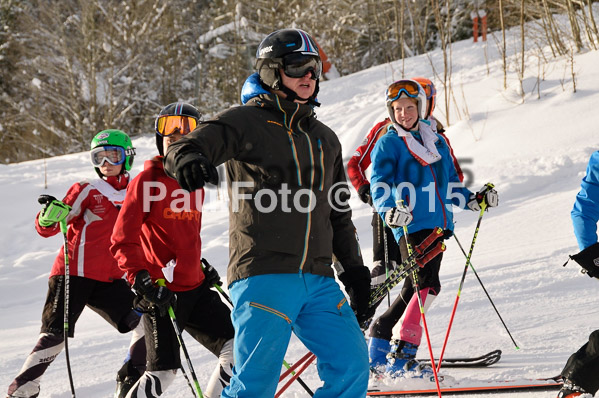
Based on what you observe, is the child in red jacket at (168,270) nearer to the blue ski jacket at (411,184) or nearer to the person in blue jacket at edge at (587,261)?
the blue ski jacket at (411,184)

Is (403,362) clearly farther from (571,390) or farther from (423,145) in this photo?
(423,145)

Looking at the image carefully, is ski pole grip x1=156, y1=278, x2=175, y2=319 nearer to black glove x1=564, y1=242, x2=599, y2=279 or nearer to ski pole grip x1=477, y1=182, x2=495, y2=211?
black glove x1=564, y1=242, x2=599, y2=279

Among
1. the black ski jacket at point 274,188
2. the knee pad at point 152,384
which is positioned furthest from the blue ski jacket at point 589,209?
the knee pad at point 152,384

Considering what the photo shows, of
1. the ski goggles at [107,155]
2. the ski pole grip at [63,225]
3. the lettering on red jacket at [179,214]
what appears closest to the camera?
the lettering on red jacket at [179,214]

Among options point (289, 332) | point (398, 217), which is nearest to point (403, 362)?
point (398, 217)

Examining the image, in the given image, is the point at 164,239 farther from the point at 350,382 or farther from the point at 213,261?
the point at 213,261

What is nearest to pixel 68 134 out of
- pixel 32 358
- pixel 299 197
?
pixel 32 358

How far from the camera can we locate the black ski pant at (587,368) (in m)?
2.96

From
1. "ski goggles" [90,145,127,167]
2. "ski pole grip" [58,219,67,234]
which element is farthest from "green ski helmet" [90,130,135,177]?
"ski pole grip" [58,219,67,234]

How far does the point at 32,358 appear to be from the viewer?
3.95 metres

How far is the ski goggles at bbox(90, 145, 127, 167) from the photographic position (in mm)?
4301

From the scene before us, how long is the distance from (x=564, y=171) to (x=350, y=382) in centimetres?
822

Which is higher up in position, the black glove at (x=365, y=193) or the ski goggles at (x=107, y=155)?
the ski goggles at (x=107, y=155)

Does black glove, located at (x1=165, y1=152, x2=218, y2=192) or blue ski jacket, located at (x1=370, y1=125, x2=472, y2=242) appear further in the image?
blue ski jacket, located at (x1=370, y1=125, x2=472, y2=242)
